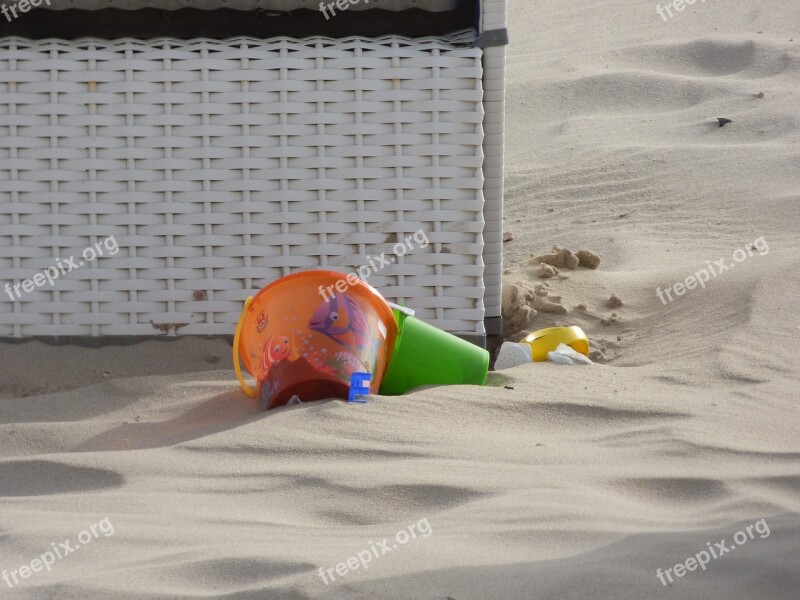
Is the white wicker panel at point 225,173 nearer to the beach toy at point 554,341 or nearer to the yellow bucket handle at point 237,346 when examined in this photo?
the beach toy at point 554,341

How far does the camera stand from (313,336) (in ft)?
12.2

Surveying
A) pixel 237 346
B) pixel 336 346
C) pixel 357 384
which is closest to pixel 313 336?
pixel 336 346

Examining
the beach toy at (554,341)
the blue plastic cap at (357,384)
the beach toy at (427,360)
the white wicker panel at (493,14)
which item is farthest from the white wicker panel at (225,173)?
the blue plastic cap at (357,384)

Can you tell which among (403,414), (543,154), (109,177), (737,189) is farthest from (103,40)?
(543,154)

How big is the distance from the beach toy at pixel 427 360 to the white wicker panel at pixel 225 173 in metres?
0.57

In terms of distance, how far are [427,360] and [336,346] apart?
48 centimetres

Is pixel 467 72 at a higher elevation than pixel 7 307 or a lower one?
higher

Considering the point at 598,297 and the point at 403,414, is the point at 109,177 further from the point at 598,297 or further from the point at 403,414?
the point at 598,297

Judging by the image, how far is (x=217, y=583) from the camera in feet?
7.39

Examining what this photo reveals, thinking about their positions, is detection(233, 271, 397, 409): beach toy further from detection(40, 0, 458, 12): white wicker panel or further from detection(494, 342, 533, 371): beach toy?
detection(40, 0, 458, 12): white wicker panel

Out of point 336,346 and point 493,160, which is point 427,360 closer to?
point 336,346

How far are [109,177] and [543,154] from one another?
192 inches

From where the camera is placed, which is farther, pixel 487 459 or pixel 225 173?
pixel 225 173

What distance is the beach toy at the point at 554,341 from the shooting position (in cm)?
455
